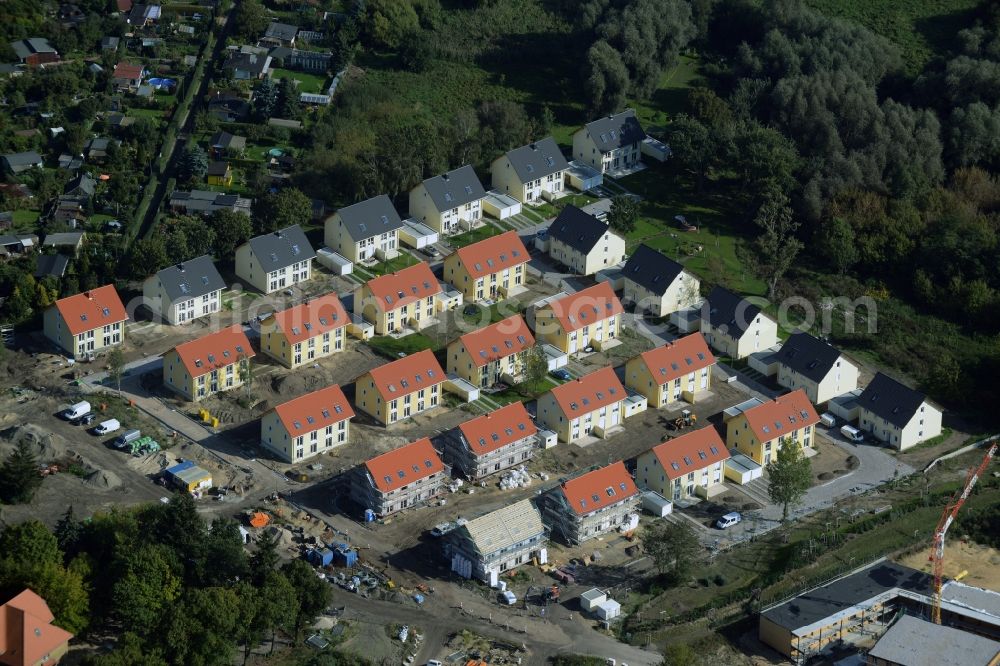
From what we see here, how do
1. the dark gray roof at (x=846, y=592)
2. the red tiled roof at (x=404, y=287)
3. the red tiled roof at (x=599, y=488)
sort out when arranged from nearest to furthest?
the dark gray roof at (x=846, y=592), the red tiled roof at (x=599, y=488), the red tiled roof at (x=404, y=287)

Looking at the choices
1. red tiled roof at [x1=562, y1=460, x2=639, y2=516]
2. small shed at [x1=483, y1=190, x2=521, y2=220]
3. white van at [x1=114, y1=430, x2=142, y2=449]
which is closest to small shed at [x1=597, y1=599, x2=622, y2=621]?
red tiled roof at [x1=562, y1=460, x2=639, y2=516]

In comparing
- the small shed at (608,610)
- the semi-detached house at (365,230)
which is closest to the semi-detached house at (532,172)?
the semi-detached house at (365,230)

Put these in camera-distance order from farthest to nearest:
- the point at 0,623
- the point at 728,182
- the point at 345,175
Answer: the point at 728,182
the point at 345,175
the point at 0,623

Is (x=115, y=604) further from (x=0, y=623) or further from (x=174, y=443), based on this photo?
(x=174, y=443)

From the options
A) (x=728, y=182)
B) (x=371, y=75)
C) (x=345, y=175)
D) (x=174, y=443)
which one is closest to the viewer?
(x=174, y=443)

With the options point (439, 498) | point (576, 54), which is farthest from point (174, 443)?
point (576, 54)

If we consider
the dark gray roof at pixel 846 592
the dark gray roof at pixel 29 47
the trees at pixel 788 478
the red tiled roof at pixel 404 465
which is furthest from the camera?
the dark gray roof at pixel 29 47

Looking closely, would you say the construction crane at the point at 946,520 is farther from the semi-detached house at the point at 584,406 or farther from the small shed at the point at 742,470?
the semi-detached house at the point at 584,406
